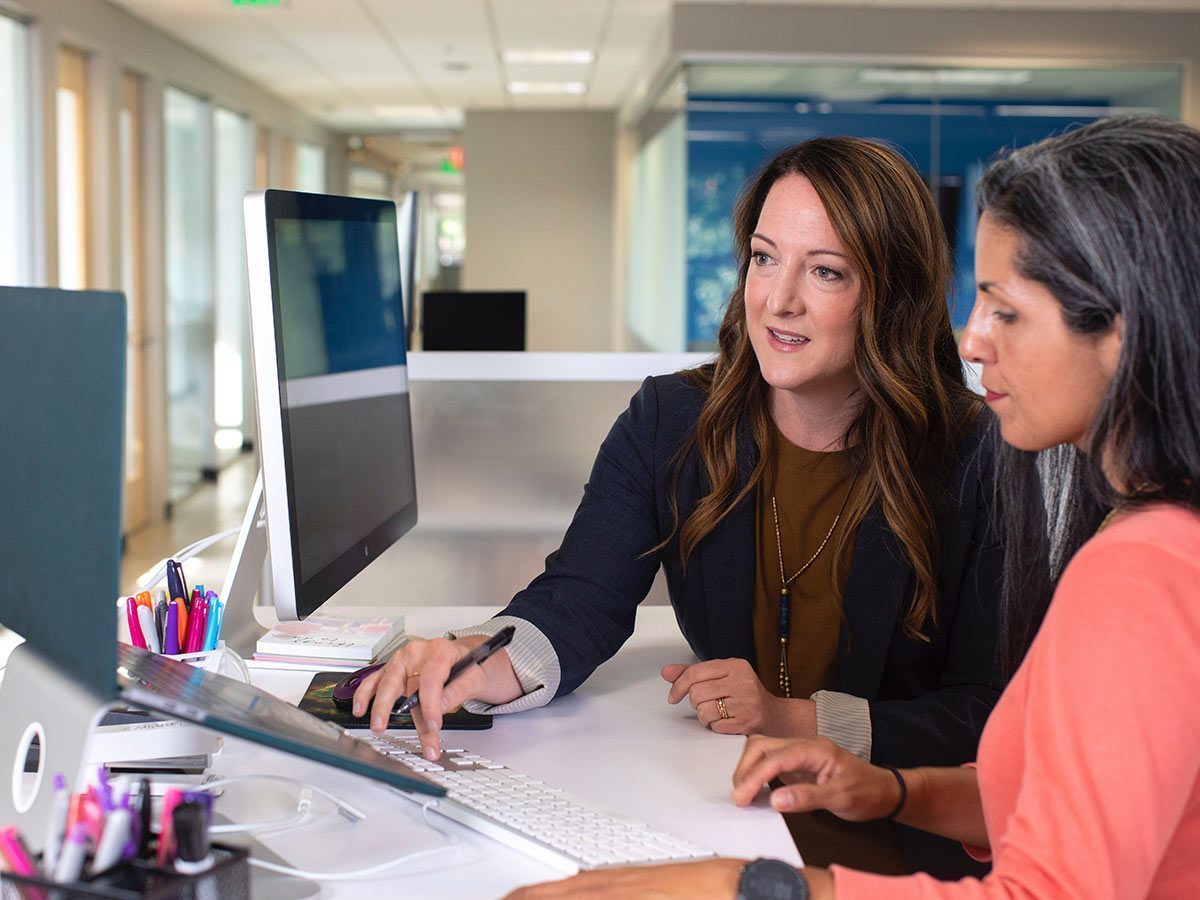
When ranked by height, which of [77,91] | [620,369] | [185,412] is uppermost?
[77,91]

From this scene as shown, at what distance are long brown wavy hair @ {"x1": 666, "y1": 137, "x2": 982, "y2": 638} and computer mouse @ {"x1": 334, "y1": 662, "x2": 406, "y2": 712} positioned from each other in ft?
1.50

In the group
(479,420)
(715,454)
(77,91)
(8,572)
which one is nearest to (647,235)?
(77,91)

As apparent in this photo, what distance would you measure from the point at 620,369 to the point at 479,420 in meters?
0.32

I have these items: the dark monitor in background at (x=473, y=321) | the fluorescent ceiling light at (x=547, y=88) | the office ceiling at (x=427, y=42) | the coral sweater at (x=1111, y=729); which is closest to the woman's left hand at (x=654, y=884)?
the coral sweater at (x=1111, y=729)

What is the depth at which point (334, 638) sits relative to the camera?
64.6 inches

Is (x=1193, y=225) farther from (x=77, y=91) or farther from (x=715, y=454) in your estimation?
(x=77, y=91)

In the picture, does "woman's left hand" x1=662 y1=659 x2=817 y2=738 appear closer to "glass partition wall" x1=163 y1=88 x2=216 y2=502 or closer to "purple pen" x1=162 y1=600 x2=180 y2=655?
"purple pen" x1=162 y1=600 x2=180 y2=655

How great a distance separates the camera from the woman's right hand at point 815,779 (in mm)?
1162

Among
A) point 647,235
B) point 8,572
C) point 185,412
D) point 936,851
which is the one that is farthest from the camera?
point 647,235

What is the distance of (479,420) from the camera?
2707mm

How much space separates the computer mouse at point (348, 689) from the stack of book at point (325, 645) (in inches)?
5.5

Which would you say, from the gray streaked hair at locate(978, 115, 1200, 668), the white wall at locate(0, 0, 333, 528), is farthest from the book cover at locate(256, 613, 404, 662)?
the white wall at locate(0, 0, 333, 528)

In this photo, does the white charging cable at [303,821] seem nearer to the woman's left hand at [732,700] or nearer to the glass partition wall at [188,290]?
the woman's left hand at [732,700]

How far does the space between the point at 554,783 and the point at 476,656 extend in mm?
169
